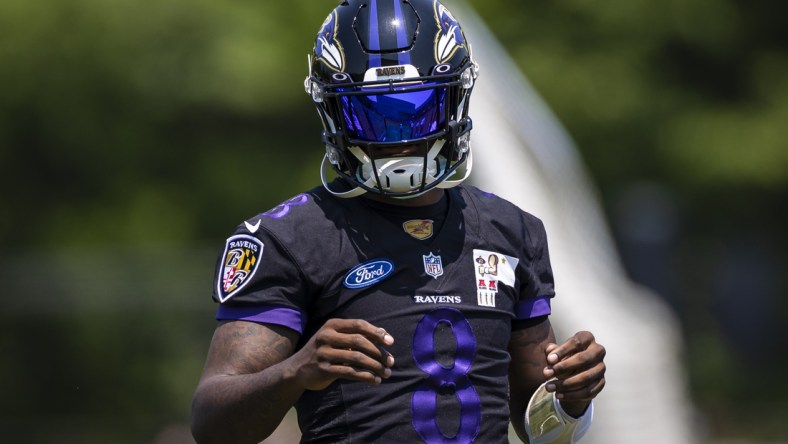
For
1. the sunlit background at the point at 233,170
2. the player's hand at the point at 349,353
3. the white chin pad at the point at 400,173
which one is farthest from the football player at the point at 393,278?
the sunlit background at the point at 233,170

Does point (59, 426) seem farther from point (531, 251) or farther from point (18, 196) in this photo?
point (531, 251)

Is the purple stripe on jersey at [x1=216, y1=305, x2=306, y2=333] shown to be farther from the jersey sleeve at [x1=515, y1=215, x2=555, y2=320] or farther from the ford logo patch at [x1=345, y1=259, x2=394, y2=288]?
the jersey sleeve at [x1=515, y1=215, x2=555, y2=320]

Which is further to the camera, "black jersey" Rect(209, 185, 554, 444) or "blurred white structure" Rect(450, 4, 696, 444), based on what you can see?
"blurred white structure" Rect(450, 4, 696, 444)

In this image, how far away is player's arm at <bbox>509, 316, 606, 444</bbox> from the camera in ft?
10.8

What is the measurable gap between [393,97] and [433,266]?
0.46m

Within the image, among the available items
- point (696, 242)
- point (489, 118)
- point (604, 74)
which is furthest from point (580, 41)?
point (489, 118)

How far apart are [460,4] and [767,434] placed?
586 cm

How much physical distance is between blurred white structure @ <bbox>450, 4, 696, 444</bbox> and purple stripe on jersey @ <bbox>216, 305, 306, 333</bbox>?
5.61 meters

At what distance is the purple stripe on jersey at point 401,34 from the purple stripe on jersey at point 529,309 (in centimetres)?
78

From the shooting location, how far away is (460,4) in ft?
35.2

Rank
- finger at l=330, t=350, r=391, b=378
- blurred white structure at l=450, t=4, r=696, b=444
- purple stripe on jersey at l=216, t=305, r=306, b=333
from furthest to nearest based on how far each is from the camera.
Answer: blurred white structure at l=450, t=4, r=696, b=444 < purple stripe on jersey at l=216, t=305, r=306, b=333 < finger at l=330, t=350, r=391, b=378

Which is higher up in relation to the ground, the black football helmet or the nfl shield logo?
the black football helmet

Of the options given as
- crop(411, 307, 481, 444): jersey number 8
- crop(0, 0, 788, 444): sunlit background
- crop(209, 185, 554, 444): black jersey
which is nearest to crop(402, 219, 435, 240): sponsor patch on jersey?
crop(209, 185, 554, 444): black jersey

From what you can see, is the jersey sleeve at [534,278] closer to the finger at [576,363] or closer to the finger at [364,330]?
the finger at [576,363]
